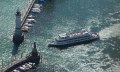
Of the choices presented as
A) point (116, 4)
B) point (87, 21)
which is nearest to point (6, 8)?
point (87, 21)

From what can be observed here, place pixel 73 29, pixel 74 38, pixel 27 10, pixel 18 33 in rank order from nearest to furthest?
1. pixel 18 33
2. pixel 74 38
3. pixel 73 29
4. pixel 27 10

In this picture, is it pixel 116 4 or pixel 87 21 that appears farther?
pixel 116 4

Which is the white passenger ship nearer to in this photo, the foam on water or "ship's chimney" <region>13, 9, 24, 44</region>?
the foam on water

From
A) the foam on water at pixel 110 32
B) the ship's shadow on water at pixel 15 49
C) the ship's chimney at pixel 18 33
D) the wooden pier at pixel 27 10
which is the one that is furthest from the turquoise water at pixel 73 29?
the wooden pier at pixel 27 10

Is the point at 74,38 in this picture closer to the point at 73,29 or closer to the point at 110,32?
the point at 73,29

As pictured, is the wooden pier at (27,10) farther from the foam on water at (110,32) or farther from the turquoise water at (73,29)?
the foam on water at (110,32)

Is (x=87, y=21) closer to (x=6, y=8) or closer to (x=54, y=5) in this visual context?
(x=54, y=5)

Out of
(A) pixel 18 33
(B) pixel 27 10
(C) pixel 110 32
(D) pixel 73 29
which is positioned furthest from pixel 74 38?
(B) pixel 27 10

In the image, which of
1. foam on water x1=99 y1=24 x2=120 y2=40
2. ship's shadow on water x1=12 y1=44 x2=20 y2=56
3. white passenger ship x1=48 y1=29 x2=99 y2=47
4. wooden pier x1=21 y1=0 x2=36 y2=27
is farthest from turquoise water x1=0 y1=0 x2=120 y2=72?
wooden pier x1=21 y1=0 x2=36 y2=27
